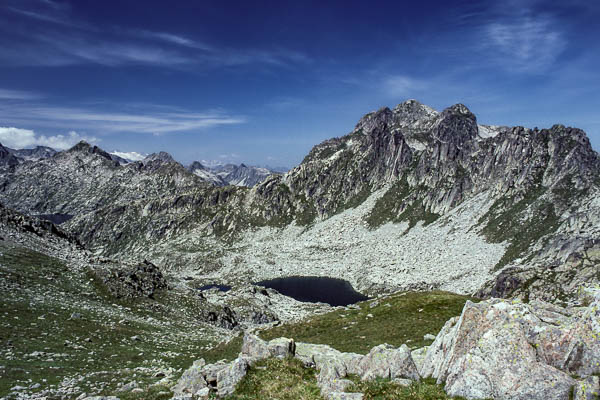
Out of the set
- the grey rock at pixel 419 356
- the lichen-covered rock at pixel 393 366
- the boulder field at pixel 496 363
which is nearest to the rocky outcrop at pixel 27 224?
the boulder field at pixel 496 363

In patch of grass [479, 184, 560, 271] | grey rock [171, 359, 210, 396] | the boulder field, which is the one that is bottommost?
grey rock [171, 359, 210, 396]

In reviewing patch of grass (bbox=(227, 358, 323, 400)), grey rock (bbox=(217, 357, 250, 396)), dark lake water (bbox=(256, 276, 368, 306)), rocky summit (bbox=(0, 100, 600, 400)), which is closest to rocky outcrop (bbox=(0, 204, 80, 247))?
rocky summit (bbox=(0, 100, 600, 400))

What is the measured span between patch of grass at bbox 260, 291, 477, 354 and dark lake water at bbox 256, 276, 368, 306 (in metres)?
89.5

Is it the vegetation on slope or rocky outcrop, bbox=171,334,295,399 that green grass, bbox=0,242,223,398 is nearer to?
rocky outcrop, bbox=171,334,295,399

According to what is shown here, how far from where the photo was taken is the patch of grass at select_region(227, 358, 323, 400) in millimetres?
17266

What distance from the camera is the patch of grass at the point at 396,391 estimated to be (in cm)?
1490

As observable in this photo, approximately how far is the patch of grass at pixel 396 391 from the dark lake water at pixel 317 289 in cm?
12957

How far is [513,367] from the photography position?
14.8m

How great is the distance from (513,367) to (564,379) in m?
1.83

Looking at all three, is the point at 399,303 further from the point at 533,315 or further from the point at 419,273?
the point at 419,273

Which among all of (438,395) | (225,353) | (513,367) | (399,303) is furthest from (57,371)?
(399,303)

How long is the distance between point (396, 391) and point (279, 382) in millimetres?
6671

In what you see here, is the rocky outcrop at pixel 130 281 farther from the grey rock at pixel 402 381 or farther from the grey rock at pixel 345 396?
the grey rock at pixel 402 381

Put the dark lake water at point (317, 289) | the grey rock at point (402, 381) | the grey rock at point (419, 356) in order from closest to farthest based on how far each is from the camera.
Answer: the grey rock at point (402, 381), the grey rock at point (419, 356), the dark lake water at point (317, 289)
